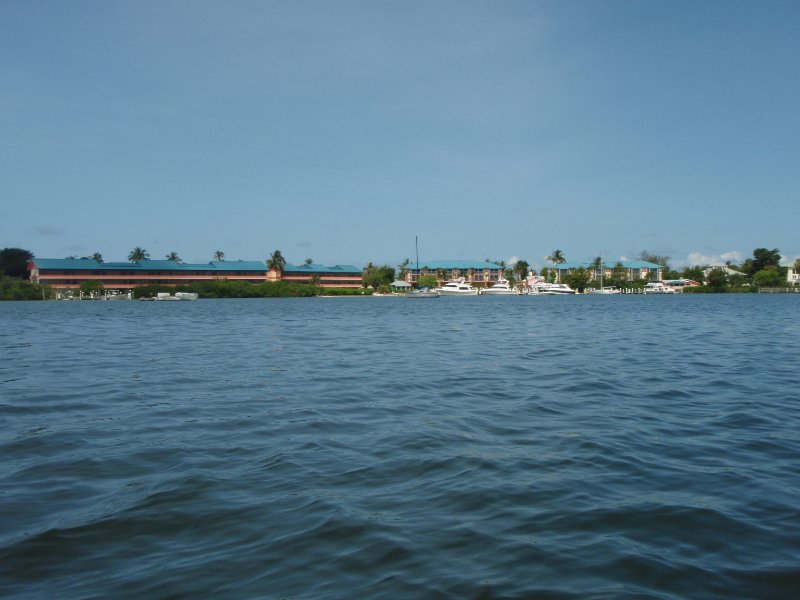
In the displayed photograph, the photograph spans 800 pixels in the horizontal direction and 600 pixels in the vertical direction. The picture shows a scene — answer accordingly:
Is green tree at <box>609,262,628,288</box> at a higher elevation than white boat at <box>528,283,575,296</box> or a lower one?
higher

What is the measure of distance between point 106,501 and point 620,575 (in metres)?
4.59

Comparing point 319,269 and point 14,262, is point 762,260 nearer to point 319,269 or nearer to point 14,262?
point 319,269

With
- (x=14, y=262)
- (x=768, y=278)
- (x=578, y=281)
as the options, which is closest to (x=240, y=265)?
(x=14, y=262)

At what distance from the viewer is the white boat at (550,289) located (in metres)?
153

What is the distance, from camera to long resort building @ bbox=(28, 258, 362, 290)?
124 metres

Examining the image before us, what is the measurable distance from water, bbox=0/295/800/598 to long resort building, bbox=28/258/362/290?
4934 inches

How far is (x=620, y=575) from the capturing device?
4250 mm

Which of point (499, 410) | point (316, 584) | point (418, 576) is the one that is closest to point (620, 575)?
point (418, 576)

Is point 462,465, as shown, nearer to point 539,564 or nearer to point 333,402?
point 539,564

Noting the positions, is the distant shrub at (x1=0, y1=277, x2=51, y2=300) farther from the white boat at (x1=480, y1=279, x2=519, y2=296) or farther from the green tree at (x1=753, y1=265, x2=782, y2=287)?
the green tree at (x1=753, y1=265, x2=782, y2=287)

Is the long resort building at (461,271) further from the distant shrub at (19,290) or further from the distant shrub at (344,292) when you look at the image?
the distant shrub at (19,290)

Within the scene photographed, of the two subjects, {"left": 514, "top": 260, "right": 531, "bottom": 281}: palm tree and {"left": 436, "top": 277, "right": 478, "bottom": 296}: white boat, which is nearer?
{"left": 436, "top": 277, "right": 478, "bottom": 296}: white boat

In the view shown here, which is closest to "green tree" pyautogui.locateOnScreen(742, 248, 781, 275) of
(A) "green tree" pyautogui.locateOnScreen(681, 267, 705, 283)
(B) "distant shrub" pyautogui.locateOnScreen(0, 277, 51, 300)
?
(A) "green tree" pyautogui.locateOnScreen(681, 267, 705, 283)

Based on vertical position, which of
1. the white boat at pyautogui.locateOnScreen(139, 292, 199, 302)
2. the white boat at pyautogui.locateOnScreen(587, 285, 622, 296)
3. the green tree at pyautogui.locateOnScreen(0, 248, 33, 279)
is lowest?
the white boat at pyautogui.locateOnScreen(587, 285, 622, 296)
